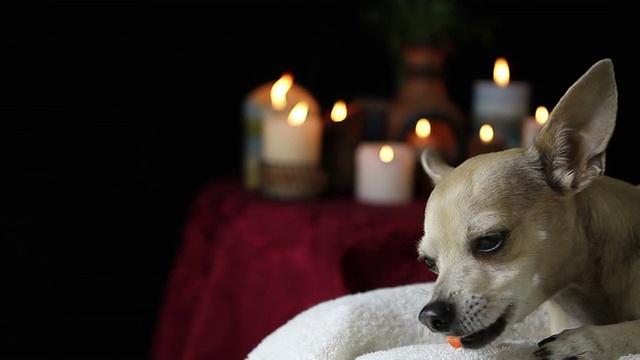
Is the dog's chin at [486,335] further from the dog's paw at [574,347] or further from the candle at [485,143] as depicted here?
the candle at [485,143]

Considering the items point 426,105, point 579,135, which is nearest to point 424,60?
point 426,105

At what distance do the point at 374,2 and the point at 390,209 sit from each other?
41.2 inches

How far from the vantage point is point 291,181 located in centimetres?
209

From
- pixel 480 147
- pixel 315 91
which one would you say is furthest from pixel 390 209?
pixel 315 91

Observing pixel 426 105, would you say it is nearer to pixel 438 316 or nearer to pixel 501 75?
pixel 501 75

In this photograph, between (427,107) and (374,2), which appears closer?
(427,107)

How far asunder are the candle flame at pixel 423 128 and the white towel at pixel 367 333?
0.95 m

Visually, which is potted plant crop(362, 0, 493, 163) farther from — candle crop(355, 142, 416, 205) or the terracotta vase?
candle crop(355, 142, 416, 205)

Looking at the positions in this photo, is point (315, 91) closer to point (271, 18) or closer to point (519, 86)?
point (271, 18)

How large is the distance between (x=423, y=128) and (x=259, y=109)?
1.33 ft

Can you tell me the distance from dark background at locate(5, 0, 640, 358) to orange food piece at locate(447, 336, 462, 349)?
1818 millimetres

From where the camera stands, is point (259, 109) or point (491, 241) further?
point (259, 109)

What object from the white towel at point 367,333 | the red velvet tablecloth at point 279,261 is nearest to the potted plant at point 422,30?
the red velvet tablecloth at point 279,261

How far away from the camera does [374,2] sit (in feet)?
9.39
